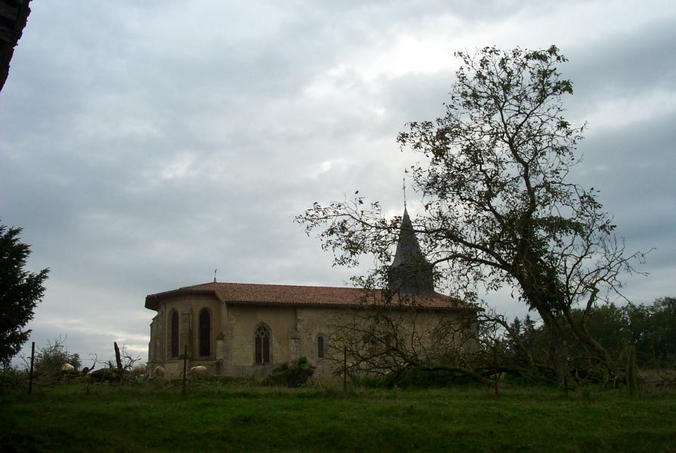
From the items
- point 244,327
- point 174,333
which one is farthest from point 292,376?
point 174,333

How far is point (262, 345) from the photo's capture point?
37.4 m

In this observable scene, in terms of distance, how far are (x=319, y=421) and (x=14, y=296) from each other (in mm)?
10969

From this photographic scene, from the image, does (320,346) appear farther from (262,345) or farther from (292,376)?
(292,376)

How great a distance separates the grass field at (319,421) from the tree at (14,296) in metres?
3.24

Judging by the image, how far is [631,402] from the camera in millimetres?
17359

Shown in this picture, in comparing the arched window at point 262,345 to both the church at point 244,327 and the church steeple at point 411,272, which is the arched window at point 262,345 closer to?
the church at point 244,327

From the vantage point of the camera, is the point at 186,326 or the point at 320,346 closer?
the point at 186,326

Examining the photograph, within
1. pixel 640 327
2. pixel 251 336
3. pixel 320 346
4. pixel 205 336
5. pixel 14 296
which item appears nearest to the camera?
pixel 14 296

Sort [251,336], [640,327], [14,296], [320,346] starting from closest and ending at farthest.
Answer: [14,296] → [251,336] → [320,346] → [640,327]

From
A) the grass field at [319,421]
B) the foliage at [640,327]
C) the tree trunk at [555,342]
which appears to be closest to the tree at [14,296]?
the grass field at [319,421]

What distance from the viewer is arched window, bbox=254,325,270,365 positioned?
37.2m

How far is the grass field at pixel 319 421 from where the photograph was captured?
43.4ft

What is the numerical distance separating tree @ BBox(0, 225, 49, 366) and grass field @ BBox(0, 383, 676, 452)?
324cm

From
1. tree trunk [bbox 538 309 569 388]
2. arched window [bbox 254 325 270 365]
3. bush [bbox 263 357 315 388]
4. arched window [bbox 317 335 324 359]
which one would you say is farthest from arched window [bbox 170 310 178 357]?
tree trunk [bbox 538 309 569 388]
